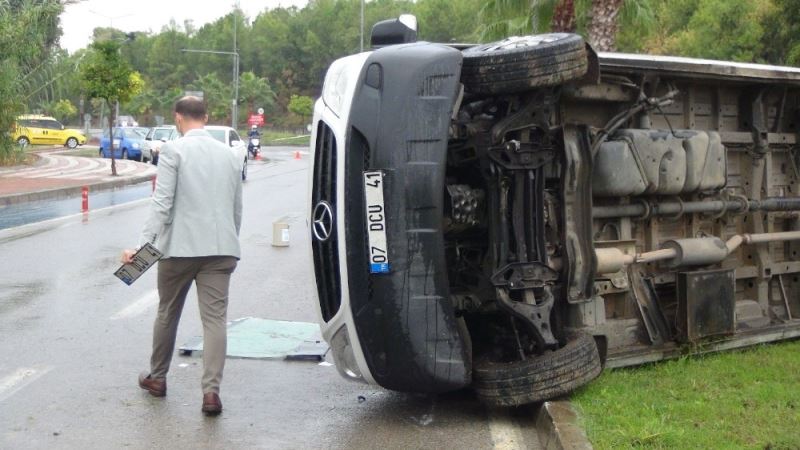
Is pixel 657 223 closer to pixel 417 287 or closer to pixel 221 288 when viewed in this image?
pixel 417 287

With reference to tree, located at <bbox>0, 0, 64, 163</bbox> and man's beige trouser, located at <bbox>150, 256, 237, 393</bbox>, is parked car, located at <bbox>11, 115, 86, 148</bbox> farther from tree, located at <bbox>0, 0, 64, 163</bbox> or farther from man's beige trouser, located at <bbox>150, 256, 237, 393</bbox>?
man's beige trouser, located at <bbox>150, 256, 237, 393</bbox>

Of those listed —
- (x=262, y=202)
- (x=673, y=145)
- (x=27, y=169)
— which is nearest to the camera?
(x=673, y=145)

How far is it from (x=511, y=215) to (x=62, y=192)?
20.7 metres

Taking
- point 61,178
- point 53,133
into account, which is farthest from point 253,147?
point 61,178

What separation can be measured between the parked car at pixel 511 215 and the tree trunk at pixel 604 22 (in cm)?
1194

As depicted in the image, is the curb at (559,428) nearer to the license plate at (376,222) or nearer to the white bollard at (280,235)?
the license plate at (376,222)

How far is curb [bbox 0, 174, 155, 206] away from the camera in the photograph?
74.1 ft

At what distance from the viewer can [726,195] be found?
7.96m

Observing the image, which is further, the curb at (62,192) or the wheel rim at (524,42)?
the curb at (62,192)

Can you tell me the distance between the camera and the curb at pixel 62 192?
74.1ft

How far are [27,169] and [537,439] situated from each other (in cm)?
3022


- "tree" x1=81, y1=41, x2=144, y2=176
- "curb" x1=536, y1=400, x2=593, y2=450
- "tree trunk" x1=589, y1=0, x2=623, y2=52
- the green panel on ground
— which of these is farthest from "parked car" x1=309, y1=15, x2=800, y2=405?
"tree" x1=81, y1=41, x2=144, y2=176

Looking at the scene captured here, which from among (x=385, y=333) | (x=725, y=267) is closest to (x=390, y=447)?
(x=385, y=333)

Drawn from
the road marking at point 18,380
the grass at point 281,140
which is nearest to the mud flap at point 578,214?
the road marking at point 18,380
